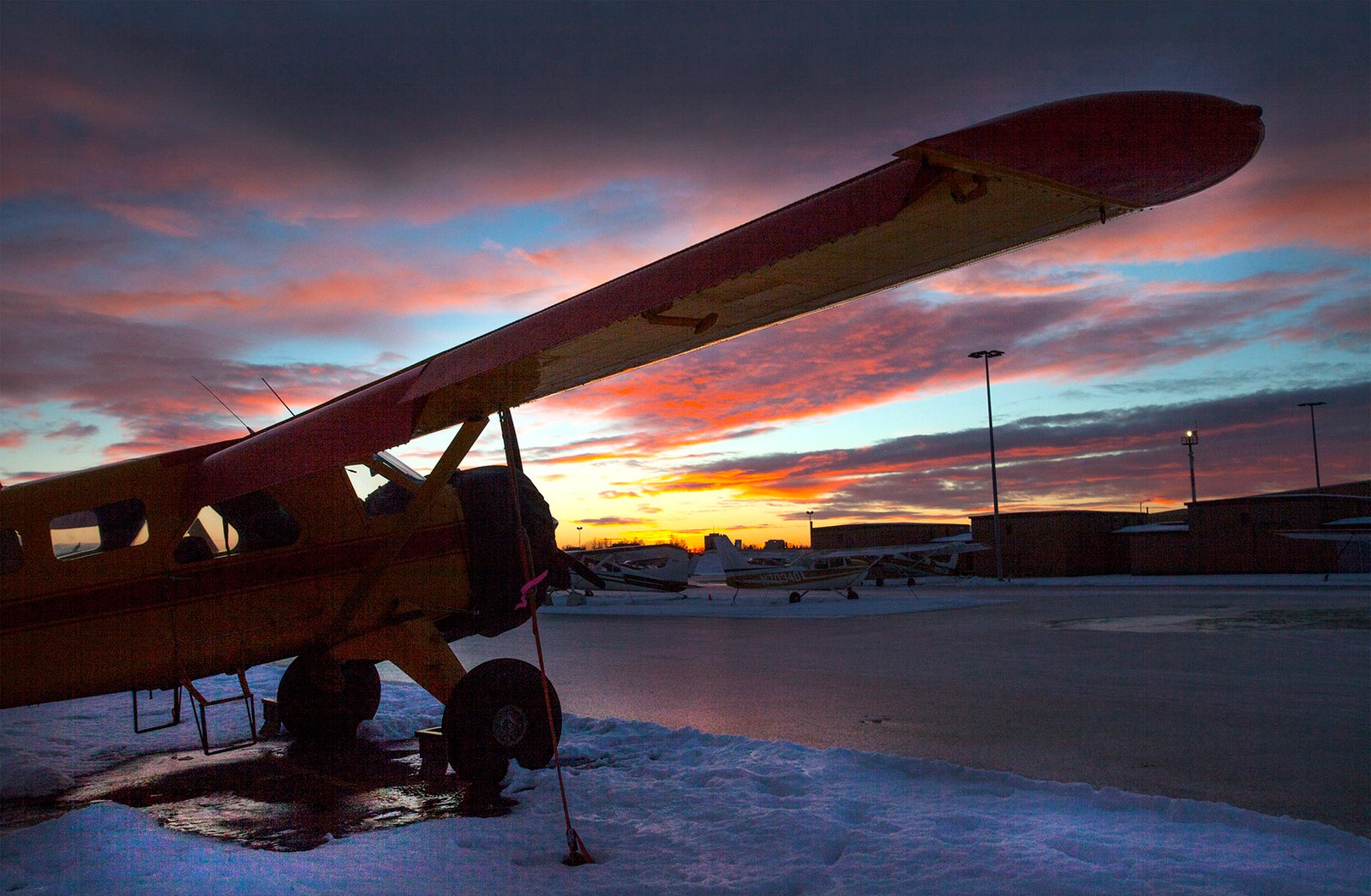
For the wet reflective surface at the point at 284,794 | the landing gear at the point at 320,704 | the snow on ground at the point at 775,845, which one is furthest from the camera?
the landing gear at the point at 320,704

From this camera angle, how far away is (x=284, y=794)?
249 inches

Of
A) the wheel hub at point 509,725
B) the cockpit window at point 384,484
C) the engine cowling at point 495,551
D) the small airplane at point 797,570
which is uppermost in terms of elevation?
the cockpit window at point 384,484

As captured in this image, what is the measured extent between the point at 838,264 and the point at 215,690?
36.5 ft

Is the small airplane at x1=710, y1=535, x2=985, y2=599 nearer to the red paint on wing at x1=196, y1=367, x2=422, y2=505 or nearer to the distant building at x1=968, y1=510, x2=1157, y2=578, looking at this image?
the distant building at x1=968, y1=510, x2=1157, y2=578

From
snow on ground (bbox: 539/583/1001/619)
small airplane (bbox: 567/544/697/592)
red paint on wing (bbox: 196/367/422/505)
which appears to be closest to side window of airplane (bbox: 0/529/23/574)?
red paint on wing (bbox: 196/367/422/505)

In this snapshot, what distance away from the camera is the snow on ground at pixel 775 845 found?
3984 mm

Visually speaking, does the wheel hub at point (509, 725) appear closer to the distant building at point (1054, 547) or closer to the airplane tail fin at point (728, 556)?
the airplane tail fin at point (728, 556)

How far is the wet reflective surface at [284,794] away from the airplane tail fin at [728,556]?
89.6 feet

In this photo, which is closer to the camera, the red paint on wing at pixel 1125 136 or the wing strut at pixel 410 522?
the red paint on wing at pixel 1125 136

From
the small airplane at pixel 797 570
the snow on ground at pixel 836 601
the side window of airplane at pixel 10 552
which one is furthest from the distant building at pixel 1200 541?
the side window of airplane at pixel 10 552

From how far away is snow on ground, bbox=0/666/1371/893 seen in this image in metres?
3.98

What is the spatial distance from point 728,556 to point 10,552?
1199 inches

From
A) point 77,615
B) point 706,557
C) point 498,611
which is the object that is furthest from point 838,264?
point 706,557

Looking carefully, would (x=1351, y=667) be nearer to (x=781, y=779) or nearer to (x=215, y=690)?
(x=781, y=779)
